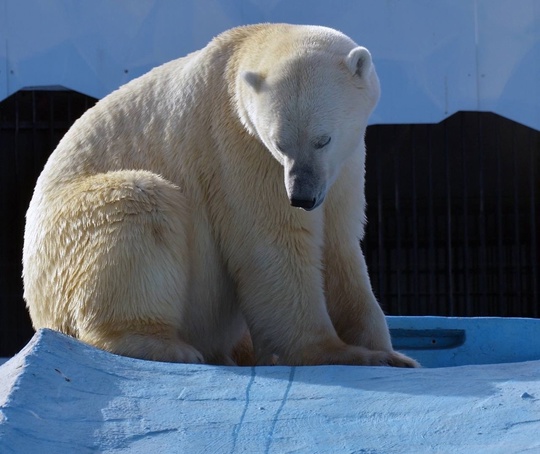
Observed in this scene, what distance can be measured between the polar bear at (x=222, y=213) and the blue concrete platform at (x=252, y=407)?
30 centimetres

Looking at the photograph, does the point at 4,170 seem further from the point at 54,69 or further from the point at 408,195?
the point at 408,195

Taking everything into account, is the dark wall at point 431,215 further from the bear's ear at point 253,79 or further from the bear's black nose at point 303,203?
the bear's black nose at point 303,203

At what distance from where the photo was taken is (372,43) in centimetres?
654

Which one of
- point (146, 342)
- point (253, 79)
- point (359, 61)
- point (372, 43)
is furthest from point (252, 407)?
point (372, 43)

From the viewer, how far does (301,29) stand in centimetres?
342

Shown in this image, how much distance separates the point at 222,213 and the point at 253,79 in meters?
0.46

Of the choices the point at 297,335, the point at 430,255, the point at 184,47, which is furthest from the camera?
the point at 430,255

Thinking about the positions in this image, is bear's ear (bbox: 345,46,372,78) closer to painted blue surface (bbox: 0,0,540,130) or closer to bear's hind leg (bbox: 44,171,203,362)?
bear's hind leg (bbox: 44,171,203,362)

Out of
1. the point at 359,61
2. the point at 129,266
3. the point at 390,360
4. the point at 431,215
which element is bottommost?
the point at 431,215

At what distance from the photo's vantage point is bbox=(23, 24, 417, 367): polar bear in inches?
124

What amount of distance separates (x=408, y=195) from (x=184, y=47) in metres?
2.72

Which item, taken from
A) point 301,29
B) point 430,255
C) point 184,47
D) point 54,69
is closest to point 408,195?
point 430,255

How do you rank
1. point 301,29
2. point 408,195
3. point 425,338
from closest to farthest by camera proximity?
point 301,29 → point 425,338 → point 408,195

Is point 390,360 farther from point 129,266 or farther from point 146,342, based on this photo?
point 129,266
